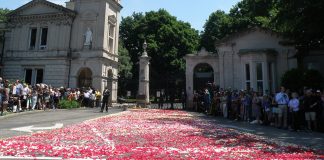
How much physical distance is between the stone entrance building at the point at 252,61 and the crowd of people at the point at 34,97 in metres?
10.3

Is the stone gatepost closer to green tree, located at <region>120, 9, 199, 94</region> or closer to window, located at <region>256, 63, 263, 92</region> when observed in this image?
window, located at <region>256, 63, 263, 92</region>

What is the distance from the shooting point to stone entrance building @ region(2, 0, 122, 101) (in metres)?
33.1

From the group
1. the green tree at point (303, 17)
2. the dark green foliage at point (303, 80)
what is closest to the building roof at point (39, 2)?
the green tree at point (303, 17)

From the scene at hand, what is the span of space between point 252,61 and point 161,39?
92.1ft

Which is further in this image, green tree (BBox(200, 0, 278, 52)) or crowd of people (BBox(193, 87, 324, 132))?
green tree (BBox(200, 0, 278, 52))

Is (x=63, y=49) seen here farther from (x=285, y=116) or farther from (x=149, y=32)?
(x=285, y=116)

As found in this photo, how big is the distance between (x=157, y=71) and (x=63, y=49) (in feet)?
62.3

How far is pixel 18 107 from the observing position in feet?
64.2

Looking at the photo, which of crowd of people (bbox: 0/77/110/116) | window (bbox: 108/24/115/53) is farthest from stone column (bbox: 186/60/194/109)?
window (bbox: 108/24/115/53)

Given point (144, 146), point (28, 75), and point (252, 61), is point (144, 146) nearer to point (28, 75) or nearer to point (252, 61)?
point (252, 61)

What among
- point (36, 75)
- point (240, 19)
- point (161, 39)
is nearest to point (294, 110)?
point (240, 19)

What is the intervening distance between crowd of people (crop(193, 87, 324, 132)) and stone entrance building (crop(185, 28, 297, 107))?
3.29 m

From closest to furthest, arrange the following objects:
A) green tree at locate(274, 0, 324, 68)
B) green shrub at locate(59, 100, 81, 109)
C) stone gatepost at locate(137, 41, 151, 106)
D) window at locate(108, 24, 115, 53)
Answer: green tree at locate(274, 0, 324, 68) → green shrub at locate(59, 100, 81, 109) → stone gatepost at locate(137, 41, 151, 106) → window at locate(108, 24, 115, 53)

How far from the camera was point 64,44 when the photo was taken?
111 feet
